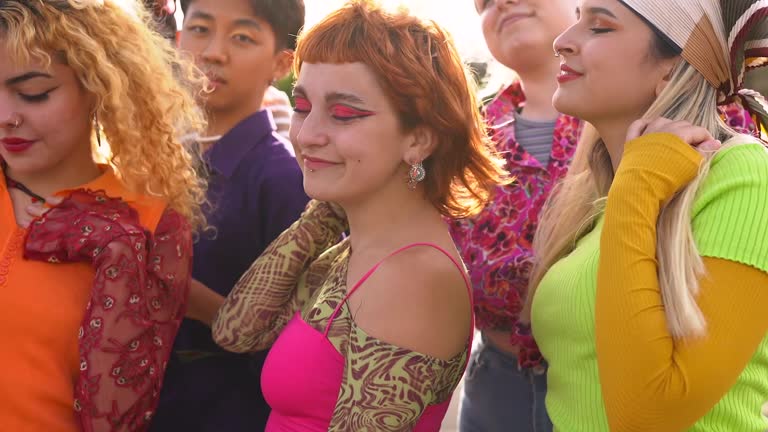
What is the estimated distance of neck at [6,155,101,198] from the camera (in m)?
2.30

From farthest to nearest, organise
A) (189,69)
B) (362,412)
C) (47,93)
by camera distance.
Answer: (189,69) → (47,93) → (362,412)

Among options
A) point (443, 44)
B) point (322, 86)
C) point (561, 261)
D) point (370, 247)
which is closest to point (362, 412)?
point (370, 247)

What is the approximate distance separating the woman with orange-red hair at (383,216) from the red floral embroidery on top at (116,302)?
33cm

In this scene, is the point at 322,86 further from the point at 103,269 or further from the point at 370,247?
the point at 103,269

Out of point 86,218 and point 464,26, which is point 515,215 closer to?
point 464,26

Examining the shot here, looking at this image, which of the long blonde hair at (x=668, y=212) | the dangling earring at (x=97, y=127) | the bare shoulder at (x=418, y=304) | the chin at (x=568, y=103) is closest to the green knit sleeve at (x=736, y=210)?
the long blonde hair at (x=668, y=212)

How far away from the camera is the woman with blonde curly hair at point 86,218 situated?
6.79ft

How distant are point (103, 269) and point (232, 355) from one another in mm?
677

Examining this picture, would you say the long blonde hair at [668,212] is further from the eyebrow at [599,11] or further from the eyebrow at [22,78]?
the eyebrow at [22,78]

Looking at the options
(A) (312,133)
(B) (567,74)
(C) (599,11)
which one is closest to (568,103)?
(B) (567,74)

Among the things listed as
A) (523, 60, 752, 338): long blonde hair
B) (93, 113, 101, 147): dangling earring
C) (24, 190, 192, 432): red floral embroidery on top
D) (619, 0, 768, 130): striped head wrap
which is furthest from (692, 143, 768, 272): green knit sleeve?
(93, 113, 101, 147): dangling earring

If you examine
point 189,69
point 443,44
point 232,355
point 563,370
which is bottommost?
point 232,355

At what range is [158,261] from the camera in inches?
88.1

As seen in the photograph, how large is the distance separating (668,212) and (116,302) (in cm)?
131
